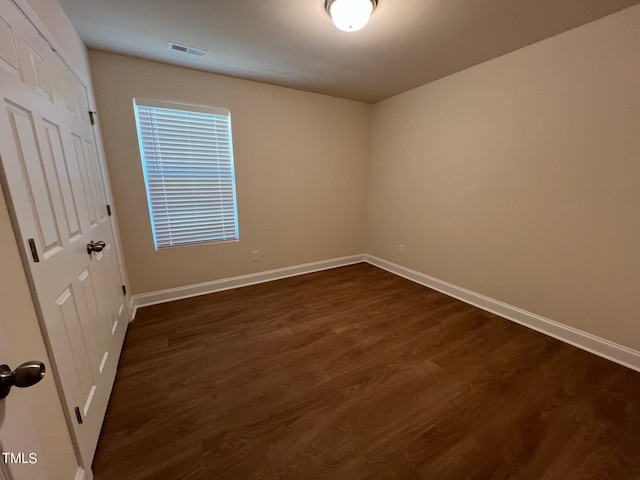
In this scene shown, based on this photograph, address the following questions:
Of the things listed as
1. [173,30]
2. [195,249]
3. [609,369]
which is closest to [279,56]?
[173,30]

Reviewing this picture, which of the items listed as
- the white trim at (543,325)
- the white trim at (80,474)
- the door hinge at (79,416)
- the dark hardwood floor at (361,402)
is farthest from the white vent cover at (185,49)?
the white trim at (543,325)

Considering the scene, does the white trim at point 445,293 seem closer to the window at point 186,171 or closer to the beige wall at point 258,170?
the beige wall at point 258,170

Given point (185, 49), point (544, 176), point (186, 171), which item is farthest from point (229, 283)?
point (544, 176)

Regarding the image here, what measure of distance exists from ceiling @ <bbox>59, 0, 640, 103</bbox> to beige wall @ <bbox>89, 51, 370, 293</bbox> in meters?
0.22

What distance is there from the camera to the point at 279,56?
229 cm

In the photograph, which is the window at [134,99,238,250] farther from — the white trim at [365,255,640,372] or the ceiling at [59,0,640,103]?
the white trim at [365,255,640,372]

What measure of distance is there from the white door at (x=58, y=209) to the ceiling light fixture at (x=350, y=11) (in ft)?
5.02

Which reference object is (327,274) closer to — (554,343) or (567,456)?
(554,343)

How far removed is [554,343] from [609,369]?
0.33 meters

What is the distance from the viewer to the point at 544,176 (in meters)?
2.16

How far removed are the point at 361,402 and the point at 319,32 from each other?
2.63 meters

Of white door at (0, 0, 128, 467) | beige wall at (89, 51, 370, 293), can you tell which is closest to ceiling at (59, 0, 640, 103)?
beige wall at (89, 51, 370, 293)

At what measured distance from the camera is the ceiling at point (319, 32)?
64.2 inches

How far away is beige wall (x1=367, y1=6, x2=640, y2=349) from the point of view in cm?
180
